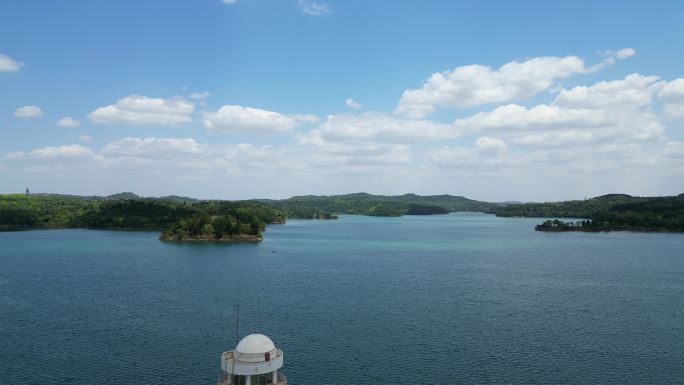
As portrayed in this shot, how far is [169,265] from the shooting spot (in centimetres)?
8469

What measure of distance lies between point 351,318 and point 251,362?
2838cm

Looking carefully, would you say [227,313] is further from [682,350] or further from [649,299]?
[649,299]

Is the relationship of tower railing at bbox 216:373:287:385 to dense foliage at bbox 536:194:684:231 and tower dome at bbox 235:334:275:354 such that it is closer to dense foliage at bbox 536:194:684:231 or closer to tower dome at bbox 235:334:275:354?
tower dome at bbox 235:334:275:354

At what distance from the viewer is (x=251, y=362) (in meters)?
20.8

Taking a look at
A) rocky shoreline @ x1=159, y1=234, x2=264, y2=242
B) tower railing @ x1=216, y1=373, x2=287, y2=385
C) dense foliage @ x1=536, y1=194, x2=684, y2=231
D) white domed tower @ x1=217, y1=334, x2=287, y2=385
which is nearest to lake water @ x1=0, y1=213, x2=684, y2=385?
tower railing @ x1=216, y1=373, x2=287, y2=385

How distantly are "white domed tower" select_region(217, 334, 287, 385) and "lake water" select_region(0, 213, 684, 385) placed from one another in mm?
11801

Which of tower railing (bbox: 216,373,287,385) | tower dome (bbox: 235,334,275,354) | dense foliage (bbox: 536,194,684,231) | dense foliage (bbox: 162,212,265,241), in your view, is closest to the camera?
tower dome (bbox: 235,334,275,354)

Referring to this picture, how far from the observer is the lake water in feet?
114

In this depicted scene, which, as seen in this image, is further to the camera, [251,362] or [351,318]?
[351,318]

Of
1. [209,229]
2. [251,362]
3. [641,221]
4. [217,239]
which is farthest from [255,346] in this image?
[641,221]

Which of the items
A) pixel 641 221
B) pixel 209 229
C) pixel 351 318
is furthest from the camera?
pixel 641 221

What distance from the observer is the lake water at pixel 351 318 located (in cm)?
3475

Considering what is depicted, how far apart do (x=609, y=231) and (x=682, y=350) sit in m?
161

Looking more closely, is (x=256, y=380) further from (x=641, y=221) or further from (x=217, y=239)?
(x=641, y=221)
